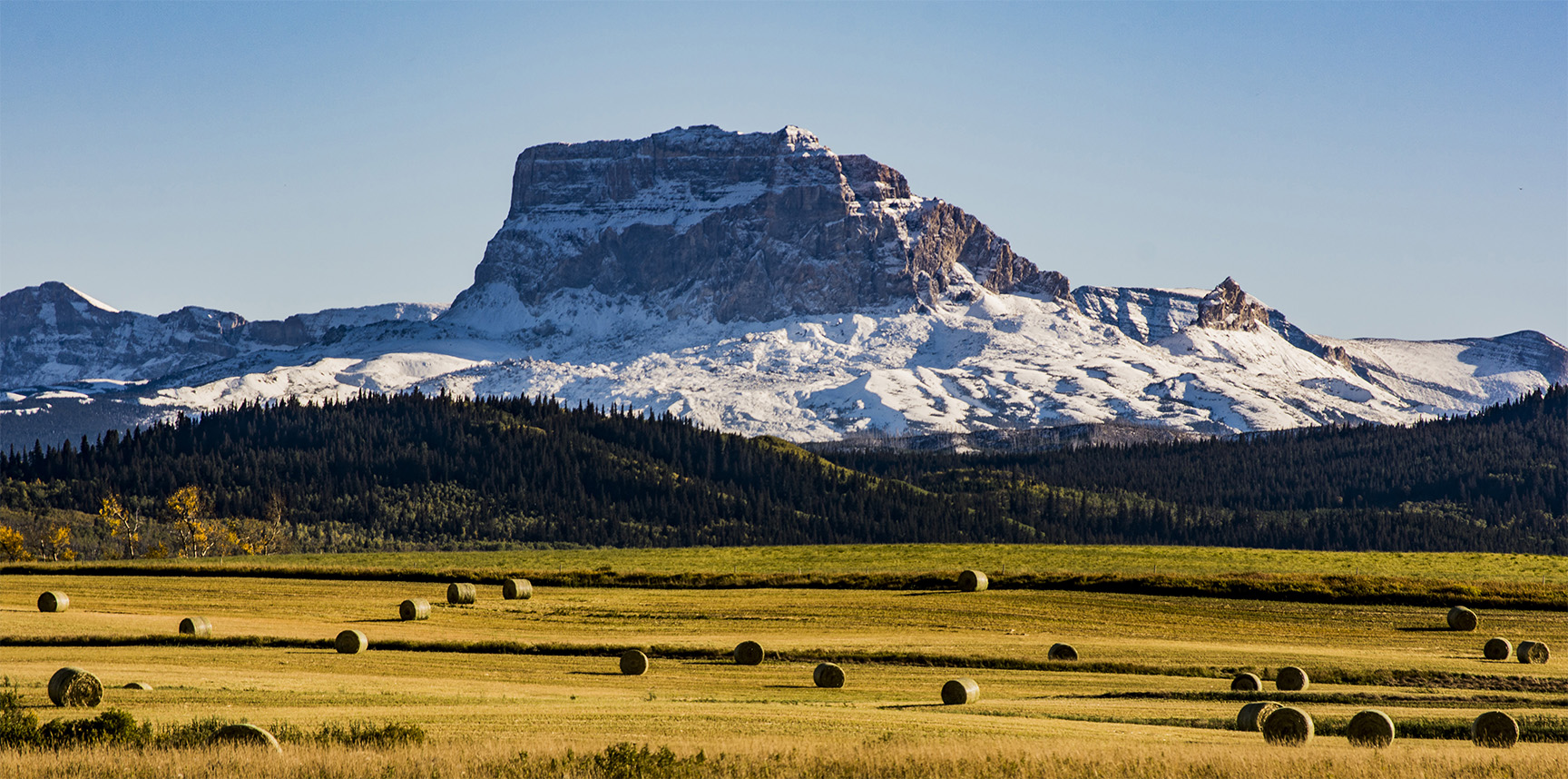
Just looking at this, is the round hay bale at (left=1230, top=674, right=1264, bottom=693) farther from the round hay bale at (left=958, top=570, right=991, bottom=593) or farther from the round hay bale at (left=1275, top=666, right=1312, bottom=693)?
the round hay bale at (left=958, top=570, right=991, bottom=593)

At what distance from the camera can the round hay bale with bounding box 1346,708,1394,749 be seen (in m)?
36.1

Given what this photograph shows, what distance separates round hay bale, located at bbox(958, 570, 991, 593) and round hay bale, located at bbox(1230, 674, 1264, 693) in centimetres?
3514

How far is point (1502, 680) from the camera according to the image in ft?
175

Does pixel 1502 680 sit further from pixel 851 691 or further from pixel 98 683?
pixel 98 683

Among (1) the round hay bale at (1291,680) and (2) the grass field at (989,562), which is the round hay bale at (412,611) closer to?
(2) the grass field at (989,562)

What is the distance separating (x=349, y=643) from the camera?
6116 centimetres

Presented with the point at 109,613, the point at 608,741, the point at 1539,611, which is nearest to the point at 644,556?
the point at 109,613

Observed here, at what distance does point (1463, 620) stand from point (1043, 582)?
80.5ft

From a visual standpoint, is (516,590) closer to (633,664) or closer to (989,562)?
(633,664)

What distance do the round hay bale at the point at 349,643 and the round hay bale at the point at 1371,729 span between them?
40468mm

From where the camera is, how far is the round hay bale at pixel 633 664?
55094 mm

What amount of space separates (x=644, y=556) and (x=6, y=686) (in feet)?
273

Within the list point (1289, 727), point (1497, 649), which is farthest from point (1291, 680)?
point (1497, 649)

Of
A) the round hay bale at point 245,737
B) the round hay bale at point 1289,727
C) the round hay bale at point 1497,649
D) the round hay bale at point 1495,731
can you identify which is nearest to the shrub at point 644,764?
the round hay bale at point 245,737
